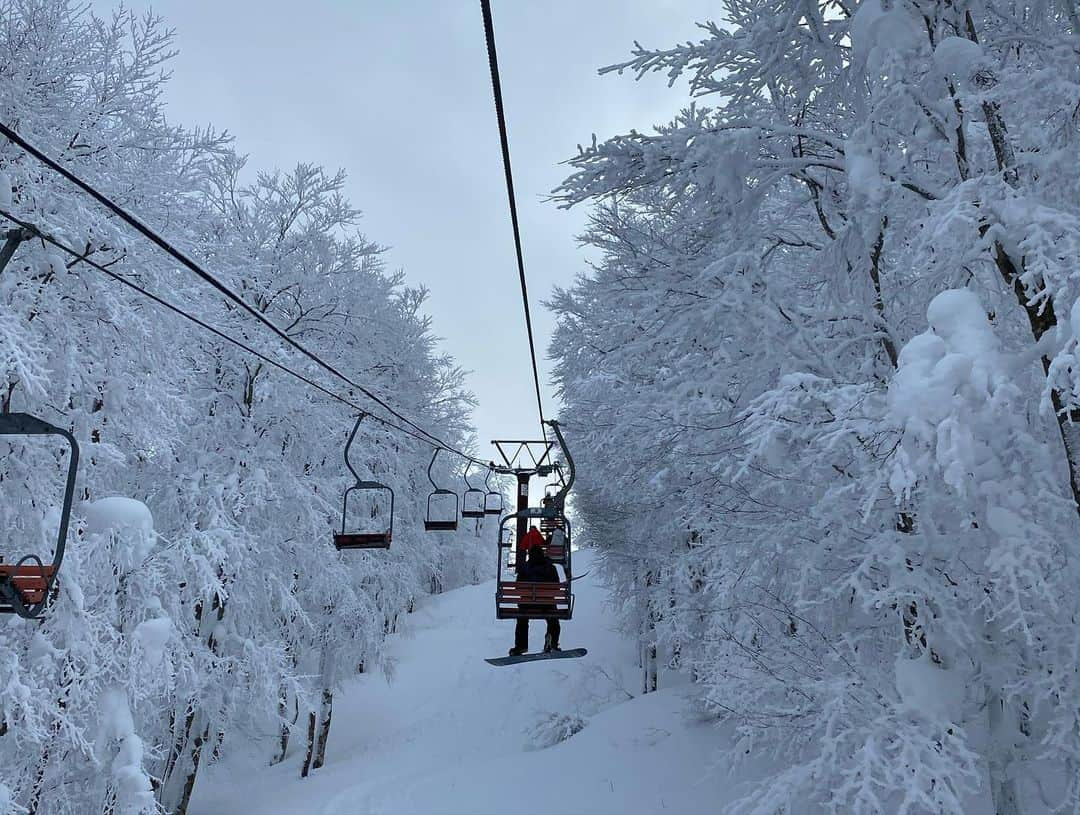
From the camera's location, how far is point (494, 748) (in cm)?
1675

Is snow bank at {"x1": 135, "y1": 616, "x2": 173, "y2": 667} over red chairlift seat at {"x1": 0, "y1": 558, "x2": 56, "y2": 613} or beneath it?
beneath

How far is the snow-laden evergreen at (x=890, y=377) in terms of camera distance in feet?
13.1

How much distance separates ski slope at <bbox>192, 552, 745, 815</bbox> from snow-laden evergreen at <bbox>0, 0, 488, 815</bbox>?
236 centimetres

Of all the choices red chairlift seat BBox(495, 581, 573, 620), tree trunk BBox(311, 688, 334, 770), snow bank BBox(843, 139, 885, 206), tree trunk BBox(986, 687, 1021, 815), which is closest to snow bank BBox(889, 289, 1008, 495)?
snow bank BBox(843, 139, 885, 206)

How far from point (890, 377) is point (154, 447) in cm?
790

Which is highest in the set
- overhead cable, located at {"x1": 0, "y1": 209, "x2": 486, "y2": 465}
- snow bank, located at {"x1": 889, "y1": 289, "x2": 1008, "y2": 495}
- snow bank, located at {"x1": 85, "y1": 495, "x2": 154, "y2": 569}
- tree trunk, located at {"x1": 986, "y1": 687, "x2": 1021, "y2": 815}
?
overhead cable, located at {"x1": 0, "y1": 209, "x2": 486, "y2": 465}

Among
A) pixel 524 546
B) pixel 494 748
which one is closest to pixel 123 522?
pixel 524 546

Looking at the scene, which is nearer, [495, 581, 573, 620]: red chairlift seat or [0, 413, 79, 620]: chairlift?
[0, 413, 79, 620]: chairlift

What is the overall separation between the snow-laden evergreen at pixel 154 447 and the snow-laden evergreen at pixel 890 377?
220 inches

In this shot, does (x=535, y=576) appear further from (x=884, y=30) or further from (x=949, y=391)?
(x=884, y=30)

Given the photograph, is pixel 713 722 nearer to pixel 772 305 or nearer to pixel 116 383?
pixel 772 305

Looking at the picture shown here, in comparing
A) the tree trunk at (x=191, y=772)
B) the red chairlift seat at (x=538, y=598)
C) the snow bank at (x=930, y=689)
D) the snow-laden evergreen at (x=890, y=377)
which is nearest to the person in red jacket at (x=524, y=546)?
the red chairlift seat at (x=538, y=598)

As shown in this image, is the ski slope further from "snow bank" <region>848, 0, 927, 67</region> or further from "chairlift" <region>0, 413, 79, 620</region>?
"snow bank" <region>848, 0, 927, 67</region>

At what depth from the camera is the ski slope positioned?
10828 mm
